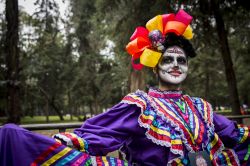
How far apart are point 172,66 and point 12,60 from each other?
5.46 metres

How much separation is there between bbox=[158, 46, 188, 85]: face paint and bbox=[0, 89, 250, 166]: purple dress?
0.11 meters

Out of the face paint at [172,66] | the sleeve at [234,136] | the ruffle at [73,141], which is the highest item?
the face paint at [172,66]

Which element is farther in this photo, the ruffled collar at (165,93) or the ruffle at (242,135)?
the ruffle at (242,135)

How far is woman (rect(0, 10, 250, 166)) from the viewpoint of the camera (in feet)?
5.93

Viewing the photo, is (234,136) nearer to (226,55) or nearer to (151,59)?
(151,59)

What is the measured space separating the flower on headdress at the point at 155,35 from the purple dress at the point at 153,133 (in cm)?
27

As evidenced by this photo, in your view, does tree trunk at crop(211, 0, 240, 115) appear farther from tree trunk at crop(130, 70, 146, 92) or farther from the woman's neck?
the woman's neck

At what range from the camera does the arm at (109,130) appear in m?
1.84

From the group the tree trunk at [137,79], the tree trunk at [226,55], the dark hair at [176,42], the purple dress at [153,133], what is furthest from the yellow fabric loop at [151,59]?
the tree trunk at [226,55]

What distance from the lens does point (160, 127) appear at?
209 cm

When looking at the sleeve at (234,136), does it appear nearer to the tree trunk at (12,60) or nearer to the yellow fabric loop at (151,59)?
the yellow fabric loop at (151,59)

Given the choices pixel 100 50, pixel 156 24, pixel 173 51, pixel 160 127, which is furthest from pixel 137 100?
pixel 100 50

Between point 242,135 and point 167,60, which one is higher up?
point 167,60

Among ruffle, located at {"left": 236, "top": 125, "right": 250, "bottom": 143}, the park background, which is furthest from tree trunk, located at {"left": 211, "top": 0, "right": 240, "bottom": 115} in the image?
ruffle, located at {"left": 236, "top": 125, "right": 250, "bottom": 143}
